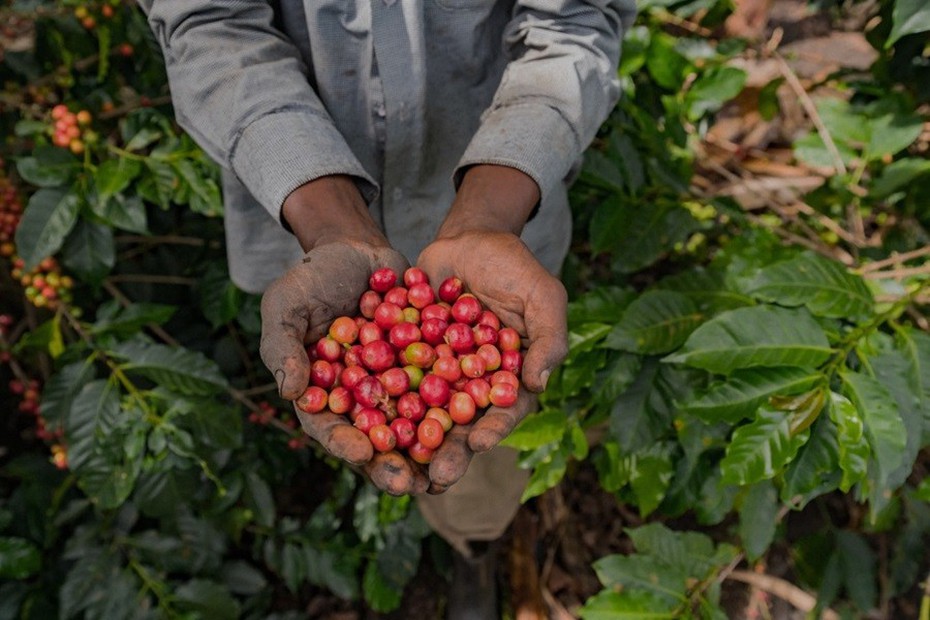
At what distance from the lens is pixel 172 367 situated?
186cm

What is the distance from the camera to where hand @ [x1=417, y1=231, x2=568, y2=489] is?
1.24m

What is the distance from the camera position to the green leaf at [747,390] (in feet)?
4.62

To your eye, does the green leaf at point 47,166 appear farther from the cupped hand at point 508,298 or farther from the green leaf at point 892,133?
the green leaf at point 892,133

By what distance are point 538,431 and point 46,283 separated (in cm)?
130

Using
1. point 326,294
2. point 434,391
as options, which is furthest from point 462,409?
point 326,294

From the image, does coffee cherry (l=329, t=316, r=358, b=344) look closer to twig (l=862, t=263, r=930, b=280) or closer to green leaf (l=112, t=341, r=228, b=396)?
green leaf (l=112, t=341, r=228, b=396)

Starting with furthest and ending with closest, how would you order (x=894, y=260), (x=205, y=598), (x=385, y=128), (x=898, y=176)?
(x=205, y=598), (x=898, y=176), (x=894, y=260), (x=385, y=128)

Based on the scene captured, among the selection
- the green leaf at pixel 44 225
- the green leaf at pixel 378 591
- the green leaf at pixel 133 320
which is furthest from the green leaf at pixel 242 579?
the green leaf at pixel 44 225

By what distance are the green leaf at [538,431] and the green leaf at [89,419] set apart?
924mm

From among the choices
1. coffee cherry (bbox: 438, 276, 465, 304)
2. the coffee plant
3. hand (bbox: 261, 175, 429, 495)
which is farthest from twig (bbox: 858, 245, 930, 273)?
hand (bbox: 261, 175, 429, 495)

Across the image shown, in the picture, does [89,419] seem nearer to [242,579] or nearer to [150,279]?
[150,279]

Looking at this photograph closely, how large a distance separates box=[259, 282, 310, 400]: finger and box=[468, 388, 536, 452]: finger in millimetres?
287

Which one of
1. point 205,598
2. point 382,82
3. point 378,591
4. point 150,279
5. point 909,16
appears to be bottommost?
point 378,591

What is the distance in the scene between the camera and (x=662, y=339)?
1.61 meters
